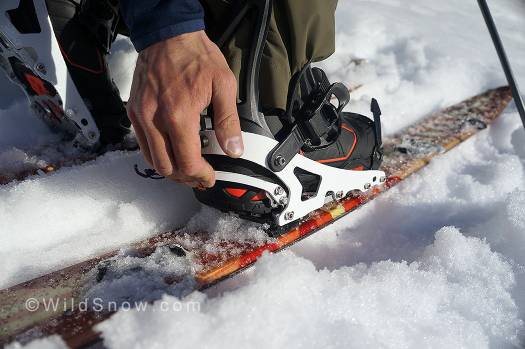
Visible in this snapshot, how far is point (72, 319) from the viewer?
1.15 metres

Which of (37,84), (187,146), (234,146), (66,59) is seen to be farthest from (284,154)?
(37,84)

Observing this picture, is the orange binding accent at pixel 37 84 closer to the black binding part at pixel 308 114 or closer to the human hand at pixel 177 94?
the human hand at pixel 177 94

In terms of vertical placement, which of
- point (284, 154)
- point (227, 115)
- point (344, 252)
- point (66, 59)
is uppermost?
point (227, 115)

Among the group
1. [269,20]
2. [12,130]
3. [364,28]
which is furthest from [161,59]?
[364,28]

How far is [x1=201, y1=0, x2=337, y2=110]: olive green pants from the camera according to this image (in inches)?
47.3

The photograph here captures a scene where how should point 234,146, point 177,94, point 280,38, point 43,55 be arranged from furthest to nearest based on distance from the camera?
point 43,55, point 280,38, point 234,146, point 177,94

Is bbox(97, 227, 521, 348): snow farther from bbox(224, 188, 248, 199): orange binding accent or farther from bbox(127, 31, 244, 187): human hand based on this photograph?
bbox(127, 31, 244, 187): human hand

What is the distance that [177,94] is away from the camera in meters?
0.97

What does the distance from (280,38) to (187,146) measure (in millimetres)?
440

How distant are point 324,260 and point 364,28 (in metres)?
2.10

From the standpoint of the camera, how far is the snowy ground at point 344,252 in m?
1.10

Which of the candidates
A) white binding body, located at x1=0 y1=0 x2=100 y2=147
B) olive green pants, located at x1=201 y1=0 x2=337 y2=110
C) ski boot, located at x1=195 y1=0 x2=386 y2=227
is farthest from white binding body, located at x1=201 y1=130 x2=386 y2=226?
white binding body, located at x1=0 y1=0 x2=100 y2=147

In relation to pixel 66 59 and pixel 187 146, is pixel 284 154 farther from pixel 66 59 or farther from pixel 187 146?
pixel 66 59

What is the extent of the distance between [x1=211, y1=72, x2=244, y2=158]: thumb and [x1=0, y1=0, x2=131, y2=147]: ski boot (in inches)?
30.5
